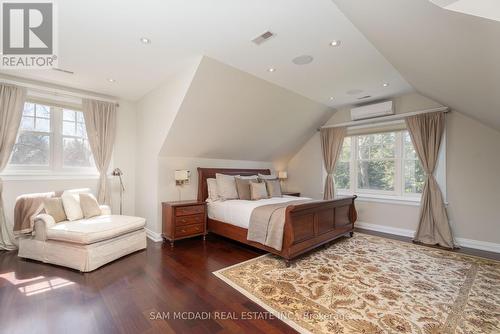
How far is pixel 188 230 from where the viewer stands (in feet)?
12.3

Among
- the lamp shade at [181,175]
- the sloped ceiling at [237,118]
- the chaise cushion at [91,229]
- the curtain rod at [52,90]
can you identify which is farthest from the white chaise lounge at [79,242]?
the curtain rod at [52,90]

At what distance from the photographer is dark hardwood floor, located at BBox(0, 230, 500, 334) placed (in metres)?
1.75

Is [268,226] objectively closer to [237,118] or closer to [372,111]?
[237,118]

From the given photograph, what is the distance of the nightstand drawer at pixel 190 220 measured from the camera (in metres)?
3.63

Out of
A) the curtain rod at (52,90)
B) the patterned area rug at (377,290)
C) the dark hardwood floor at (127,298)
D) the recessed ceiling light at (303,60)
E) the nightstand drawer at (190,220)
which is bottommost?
the patterned area rug at (377,290)

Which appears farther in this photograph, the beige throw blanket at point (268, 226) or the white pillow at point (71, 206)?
the white pillow at point (71, 206)

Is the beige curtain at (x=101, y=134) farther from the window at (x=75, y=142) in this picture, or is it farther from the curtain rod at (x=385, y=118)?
the curtain rod at (x=385, y=118)

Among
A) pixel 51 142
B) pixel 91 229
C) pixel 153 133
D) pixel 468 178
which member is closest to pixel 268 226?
pixel 91 229

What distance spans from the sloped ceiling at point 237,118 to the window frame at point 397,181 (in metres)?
1.28

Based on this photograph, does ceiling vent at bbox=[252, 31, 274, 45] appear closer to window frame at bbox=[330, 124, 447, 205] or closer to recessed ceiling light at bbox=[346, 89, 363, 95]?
recessed ceiling light at bbox=[346, 89, 363, 95]

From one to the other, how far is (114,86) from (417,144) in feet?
17.8

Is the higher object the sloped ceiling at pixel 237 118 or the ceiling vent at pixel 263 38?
the ceiling vent at pixel 263 38

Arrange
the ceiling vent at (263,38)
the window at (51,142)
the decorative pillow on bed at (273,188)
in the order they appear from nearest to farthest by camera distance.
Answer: the ceiling vent at (263,38), the window at (51,142), the decorative pillow on bed at (273,188)

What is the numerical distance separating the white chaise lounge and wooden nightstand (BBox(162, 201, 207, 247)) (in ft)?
1.95
